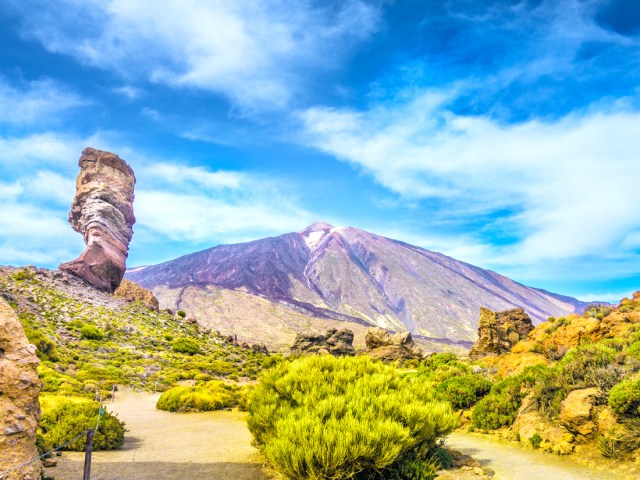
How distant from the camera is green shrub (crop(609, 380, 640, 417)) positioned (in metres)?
9.12

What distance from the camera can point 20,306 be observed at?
132ft

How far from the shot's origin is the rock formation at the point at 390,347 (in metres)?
40.4

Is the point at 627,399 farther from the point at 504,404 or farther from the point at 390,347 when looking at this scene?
the point at 390,347

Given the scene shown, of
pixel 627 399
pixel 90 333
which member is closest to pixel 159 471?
pixel 627 399

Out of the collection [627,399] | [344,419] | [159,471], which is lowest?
[159,471]

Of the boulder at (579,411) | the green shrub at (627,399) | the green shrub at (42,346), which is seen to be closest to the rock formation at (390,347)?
the green shrub at (42,346)

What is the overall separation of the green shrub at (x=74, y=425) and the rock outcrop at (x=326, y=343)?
39178 mm

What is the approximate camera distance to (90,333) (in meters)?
39.6

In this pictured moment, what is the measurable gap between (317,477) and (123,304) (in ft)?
183

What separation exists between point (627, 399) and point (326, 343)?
1762 inches

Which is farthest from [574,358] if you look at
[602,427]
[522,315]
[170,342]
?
[170,342]

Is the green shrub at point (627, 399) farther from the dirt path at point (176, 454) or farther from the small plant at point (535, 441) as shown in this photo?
the dirt path at point (176, 454)

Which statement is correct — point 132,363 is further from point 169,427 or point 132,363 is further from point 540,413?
point 540,413

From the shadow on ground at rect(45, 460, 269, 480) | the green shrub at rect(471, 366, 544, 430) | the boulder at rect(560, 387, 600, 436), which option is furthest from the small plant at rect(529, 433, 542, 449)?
the shadow on ground at rect(45, 460, 269, 480)
